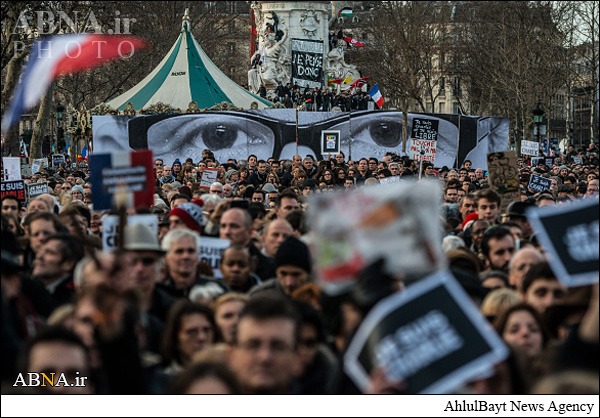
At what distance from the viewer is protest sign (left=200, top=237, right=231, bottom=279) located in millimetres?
10094

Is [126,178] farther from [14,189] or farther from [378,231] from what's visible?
[14,189]

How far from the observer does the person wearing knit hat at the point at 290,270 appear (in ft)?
27.0

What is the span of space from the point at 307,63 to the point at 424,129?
2613 centimetres

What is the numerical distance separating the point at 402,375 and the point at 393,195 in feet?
1.75

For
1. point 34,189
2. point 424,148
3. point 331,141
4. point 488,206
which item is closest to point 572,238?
point 488,206

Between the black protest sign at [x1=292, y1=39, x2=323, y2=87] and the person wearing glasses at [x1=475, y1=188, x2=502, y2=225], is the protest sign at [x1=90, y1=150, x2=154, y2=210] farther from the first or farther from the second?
the black protest sign at [x1=292, y1=39, x2=323, y2=87]

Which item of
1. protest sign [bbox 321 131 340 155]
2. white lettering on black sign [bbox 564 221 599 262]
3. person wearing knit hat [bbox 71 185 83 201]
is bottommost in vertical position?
person wearing knit hat [bbox 71 185 83 201]

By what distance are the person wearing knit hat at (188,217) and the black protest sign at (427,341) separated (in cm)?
691

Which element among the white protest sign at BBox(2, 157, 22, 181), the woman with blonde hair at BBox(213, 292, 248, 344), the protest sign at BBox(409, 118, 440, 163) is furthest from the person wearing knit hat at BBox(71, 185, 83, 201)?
the woman with blonde hair at BBox(213, 292, 248, 344)

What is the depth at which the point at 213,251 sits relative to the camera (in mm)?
10156

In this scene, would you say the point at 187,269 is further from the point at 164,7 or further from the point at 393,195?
the point at 164,7

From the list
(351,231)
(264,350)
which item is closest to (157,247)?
(264,350)

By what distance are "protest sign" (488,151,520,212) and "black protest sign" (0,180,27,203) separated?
479 centimetres

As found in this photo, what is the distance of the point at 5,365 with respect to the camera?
5496mm
